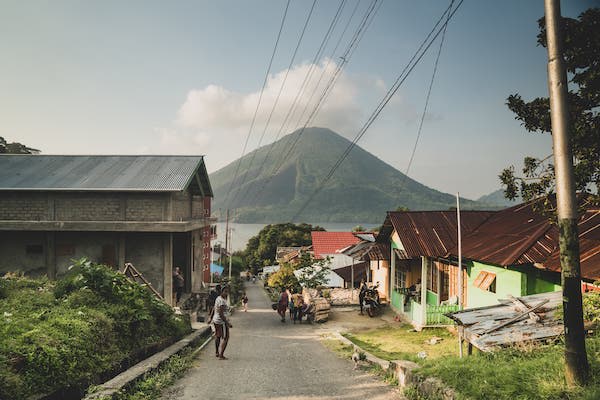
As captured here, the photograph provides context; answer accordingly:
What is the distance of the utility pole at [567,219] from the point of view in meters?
4.61

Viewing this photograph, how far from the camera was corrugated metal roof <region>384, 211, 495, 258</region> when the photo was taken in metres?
17.6

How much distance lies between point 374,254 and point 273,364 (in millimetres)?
Answer: 14396

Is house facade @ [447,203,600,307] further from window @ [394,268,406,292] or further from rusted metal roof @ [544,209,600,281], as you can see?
window @ [394,268,406,292]

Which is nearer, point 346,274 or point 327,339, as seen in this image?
point 327,339

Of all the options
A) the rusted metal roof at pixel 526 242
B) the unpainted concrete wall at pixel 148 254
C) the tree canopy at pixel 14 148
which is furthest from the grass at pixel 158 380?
the tree canopy at pixel 14 148

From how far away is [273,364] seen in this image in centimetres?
927

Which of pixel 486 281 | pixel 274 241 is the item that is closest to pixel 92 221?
pixel 486 281

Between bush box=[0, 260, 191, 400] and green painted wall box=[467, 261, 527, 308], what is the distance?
9388mm

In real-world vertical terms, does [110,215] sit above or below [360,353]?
above

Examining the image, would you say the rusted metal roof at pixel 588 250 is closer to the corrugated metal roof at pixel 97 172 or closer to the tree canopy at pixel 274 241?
the corrugated metal roof at pixel 97 172

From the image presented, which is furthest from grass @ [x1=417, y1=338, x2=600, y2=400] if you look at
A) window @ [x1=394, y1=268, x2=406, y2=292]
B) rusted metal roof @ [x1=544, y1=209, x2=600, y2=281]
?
window @ [x1=394, y1=268, x2=406, y2=292]

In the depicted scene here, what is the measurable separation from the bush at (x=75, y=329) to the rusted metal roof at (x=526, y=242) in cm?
1016

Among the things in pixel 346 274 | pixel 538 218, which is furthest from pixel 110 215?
pixel 538 218

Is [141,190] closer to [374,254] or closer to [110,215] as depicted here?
[110,215]
